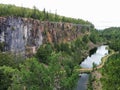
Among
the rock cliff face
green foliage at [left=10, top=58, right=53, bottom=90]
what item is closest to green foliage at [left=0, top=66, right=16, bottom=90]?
green foliage at [left=10, top=58, right=53, bottom=90]

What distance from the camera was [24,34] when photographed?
74.2 m

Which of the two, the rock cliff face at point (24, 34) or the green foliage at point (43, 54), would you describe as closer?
the rock cliff face at point (24, 34)

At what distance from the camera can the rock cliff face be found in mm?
67062

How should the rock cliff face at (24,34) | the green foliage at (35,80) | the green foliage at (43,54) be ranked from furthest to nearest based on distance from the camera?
the green foliage at (43,54)
the rock cliff face at (24,34)
the green foliage at (35,80)

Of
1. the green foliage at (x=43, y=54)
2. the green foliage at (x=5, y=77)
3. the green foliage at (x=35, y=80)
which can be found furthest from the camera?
the green foliage at (x=43, y=54)

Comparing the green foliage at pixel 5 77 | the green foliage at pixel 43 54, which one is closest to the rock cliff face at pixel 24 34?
the green foliage at pixel 43 54

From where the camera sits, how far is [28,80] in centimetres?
3781

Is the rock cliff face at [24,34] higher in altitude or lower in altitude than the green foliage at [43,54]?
higher

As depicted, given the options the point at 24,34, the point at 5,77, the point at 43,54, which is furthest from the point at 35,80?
the point at 24,34

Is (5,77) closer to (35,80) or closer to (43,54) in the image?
(35,80)

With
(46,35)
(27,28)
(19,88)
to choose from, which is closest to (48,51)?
(27,28)

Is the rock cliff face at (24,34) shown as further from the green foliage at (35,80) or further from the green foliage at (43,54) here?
the green foliage at (35,80)

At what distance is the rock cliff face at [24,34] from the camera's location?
6706cm

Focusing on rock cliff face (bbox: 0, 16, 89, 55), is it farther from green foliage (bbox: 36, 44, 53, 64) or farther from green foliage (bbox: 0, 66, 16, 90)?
green foliage (bbox: 0, 66, 16, 90)
